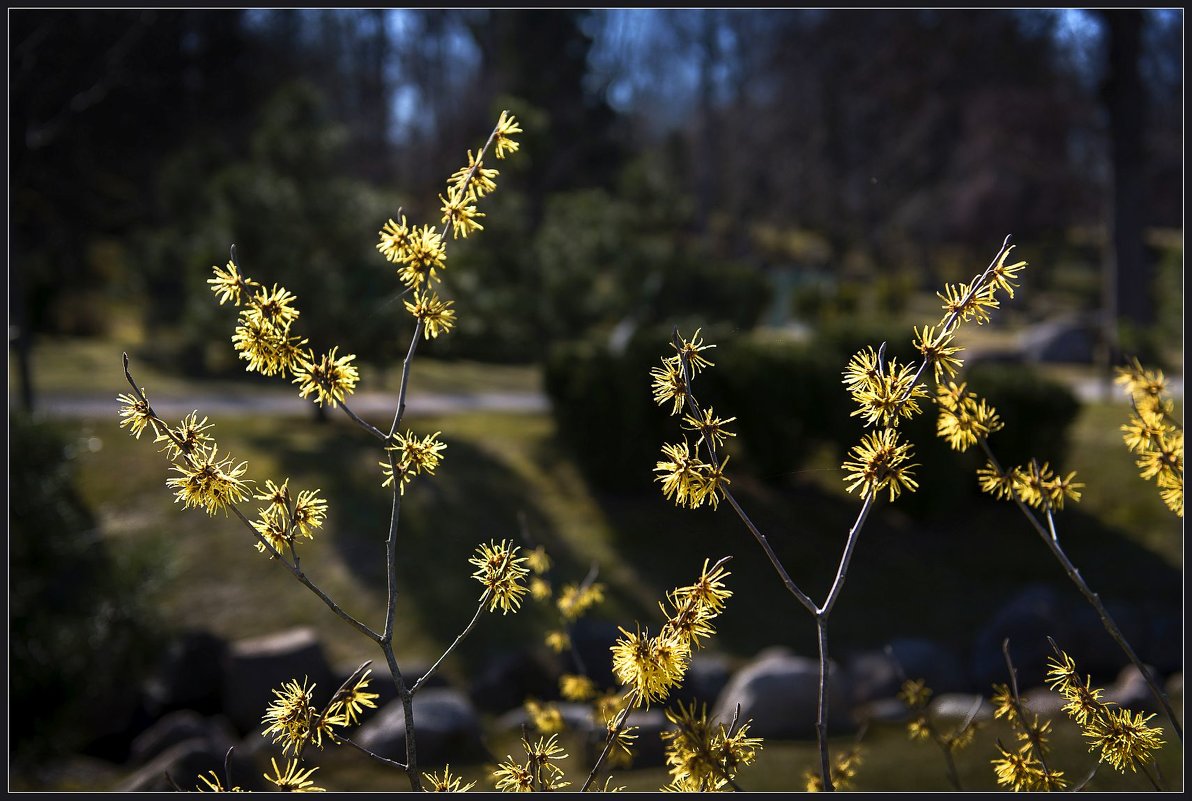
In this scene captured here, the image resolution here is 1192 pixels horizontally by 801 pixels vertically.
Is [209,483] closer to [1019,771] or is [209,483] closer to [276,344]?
[276,344]

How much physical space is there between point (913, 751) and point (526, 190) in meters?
8.87

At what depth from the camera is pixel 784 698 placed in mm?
4938

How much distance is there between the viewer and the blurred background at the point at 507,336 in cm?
→ 601

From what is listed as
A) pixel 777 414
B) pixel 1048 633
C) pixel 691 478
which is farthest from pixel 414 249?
pixel 777 414

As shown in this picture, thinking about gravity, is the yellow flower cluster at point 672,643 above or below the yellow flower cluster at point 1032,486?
below

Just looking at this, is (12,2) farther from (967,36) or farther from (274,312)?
(967,36)

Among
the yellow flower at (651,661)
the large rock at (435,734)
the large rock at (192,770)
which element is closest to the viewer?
the yellow flower at (651,661)

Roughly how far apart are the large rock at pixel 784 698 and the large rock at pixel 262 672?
7.29 ft

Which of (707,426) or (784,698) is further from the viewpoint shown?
(784,698)

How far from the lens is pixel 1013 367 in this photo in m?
8.48

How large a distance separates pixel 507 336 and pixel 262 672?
189 inches

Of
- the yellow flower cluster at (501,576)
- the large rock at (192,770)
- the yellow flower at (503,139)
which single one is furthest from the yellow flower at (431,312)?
the large rock at (192,770)

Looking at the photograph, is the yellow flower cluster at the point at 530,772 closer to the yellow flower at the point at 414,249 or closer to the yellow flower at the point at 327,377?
the yellow flower at the point at 327,377

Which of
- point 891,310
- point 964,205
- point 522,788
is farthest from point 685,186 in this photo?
point 522,788
